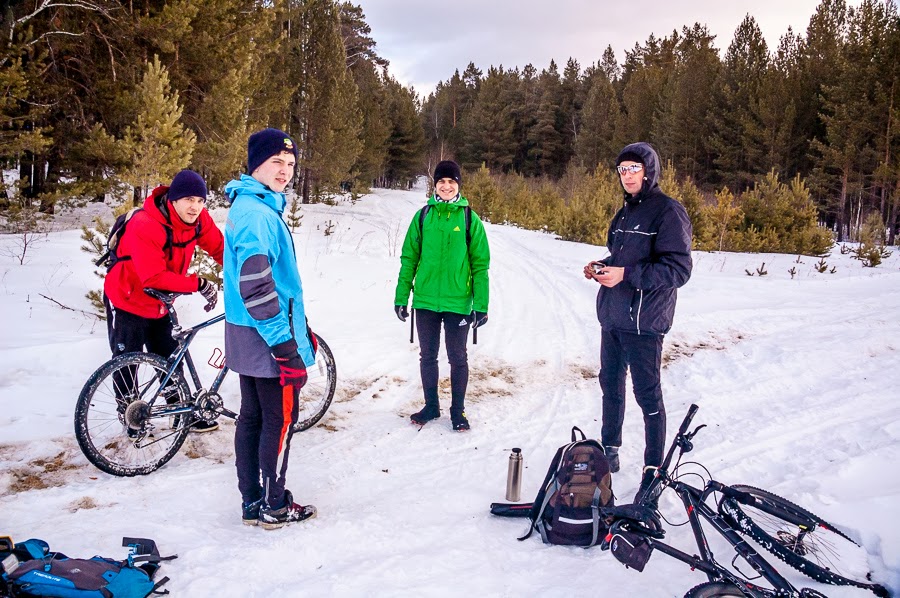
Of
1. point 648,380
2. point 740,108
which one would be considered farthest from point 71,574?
point 740,108

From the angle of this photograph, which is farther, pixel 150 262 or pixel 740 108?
pixel 740 108

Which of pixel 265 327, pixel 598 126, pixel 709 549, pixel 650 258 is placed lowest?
pixel 709 549

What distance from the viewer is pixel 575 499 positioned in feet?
10.5

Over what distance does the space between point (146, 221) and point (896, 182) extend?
31944 millimetres

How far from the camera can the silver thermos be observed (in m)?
3.55

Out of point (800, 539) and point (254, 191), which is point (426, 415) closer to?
point (254, 191)

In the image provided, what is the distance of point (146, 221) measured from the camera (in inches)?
152

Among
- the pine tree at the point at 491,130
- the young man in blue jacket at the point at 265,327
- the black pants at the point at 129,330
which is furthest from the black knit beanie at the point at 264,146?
the pine tree at the point at 491,130

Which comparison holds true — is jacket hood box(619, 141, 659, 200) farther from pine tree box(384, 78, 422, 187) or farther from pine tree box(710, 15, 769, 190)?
pine tree box(384, 78, 422, 187)

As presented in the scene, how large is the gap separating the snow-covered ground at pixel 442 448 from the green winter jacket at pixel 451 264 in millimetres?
1159

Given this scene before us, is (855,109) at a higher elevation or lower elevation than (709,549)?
higher

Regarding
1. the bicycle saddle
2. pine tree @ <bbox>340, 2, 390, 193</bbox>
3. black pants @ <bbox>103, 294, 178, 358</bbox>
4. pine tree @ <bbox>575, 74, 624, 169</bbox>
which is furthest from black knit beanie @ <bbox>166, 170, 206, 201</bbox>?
pine tree @ <bbox>575, 74, 624, 169</bbox>

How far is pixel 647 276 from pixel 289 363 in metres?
2.35

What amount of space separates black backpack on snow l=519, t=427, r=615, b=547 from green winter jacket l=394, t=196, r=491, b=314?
1730 millimetres
